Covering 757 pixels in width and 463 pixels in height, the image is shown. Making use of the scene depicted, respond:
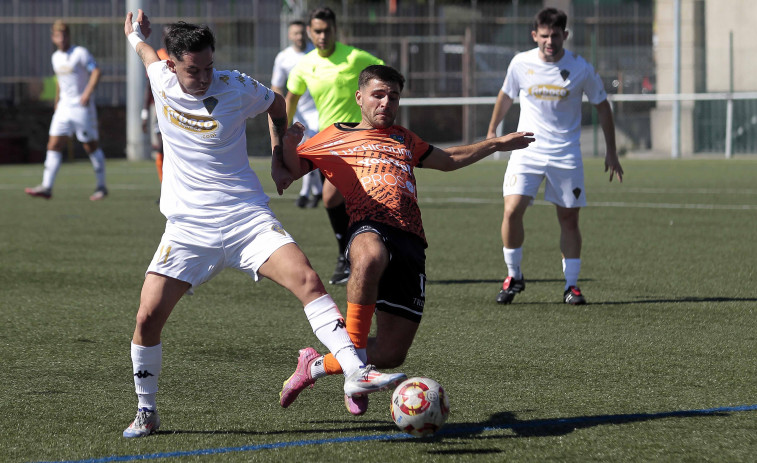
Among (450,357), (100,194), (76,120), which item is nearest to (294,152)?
(450,357)

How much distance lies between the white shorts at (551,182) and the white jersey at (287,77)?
5.83 metres

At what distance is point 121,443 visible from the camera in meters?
4.61

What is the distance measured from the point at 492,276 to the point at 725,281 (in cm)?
184

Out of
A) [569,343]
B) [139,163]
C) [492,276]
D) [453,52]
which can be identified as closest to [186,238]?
[569,343]

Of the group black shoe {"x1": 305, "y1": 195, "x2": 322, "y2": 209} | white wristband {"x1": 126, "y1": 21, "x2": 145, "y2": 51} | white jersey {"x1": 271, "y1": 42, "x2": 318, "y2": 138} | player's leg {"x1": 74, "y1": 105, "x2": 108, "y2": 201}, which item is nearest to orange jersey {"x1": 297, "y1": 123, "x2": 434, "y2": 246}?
white wristband {"x1": 126, "y1": 21, "x2": 145, "y2": 51}

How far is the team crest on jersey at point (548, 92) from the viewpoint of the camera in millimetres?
8469

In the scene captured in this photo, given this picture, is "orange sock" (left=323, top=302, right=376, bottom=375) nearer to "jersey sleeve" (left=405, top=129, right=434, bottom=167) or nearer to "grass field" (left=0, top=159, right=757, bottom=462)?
"grass field" (left=0, top=159, right=757, bottom=462)

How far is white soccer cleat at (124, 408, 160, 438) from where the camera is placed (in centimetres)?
470

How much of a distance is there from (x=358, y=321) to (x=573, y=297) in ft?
10.8

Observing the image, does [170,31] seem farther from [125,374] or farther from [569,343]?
[569,343]

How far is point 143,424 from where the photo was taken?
15.5ft

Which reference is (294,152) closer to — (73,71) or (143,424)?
(143,424)

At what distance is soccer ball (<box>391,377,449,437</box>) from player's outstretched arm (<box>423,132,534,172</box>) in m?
1.38

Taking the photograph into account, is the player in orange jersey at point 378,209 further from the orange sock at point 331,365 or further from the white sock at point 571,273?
the white sock at point 571,273
